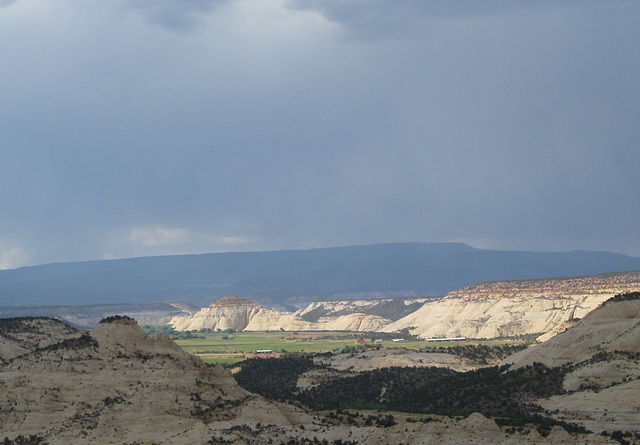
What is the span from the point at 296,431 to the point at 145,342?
18119mm

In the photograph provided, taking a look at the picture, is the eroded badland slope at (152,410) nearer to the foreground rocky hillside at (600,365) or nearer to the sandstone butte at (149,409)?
Answer: the sandstone butte at (149,409)

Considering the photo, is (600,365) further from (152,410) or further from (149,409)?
(149,409)

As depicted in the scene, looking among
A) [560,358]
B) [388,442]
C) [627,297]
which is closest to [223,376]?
[388,442]

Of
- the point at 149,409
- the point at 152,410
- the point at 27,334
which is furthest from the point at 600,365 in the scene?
the point at 27,334

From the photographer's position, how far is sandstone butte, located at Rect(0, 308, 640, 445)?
60.6 metres

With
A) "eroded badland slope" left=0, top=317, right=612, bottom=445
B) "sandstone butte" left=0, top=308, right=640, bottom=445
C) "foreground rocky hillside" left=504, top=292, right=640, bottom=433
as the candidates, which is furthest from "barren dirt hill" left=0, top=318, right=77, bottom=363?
"foreground rocky hillside" left=504, top=292, right=640, bottom=433

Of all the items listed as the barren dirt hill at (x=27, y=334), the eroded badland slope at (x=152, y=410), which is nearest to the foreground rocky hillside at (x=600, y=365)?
the eroded badland slope at (x=152, y=410)

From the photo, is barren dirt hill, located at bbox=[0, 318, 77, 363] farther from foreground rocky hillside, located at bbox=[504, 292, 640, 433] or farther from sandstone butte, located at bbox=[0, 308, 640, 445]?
foreground rocky hillside, located at bbox=[504, 292, 640, 433]

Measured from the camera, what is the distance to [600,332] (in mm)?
102938

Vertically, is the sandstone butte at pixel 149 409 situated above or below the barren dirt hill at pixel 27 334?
below

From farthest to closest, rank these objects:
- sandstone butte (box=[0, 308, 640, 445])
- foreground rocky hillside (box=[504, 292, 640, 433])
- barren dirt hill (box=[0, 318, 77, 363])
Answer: barren dirt hill (box=[0, 318, 77, 363]) < foreground rocky hillside (box=[504, 292, 640, 433]) < sandstone butte (box=[0, 308, 640, 445])

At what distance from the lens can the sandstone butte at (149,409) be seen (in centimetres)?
6062

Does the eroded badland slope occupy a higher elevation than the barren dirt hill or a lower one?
lower

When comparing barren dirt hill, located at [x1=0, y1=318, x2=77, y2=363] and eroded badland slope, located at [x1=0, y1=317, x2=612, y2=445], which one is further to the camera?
barren dirt hill, located at [x1=0, y1=318, x2=77, y2=363]
